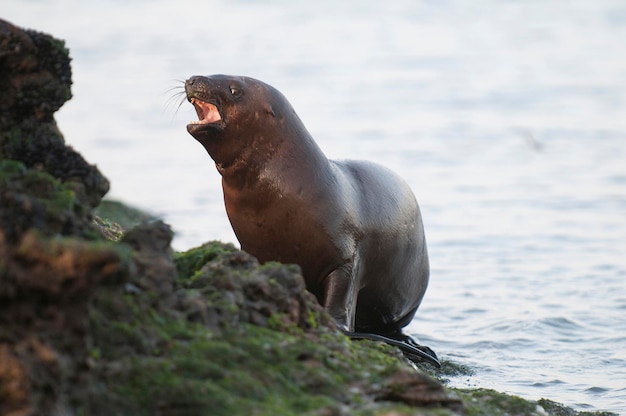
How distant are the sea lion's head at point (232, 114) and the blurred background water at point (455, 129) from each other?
205 centimetres

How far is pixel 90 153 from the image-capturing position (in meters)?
19.7

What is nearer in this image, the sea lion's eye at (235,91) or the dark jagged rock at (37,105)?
the dark jagged rock at (37,105)

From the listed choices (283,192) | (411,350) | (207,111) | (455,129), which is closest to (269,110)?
(207,111)

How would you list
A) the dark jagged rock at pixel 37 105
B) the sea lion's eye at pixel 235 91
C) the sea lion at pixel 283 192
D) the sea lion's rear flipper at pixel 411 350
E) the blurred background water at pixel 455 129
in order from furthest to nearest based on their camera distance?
the blurred background water at pixel 455 129 → the sea lion's eye at pixel 235 91 → the sea lion at pixel 283 192 → the sea lion's rear flipper at pixel 411 350 → the dark jagged rock at pixel 37 105

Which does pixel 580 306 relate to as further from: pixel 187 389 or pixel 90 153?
pixel 90 153

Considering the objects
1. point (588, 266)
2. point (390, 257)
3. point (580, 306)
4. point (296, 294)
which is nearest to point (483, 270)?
point (588, 266)

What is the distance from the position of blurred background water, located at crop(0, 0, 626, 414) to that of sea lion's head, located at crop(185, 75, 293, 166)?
2.05 m

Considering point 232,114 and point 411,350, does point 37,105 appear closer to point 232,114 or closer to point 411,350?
point 232,114

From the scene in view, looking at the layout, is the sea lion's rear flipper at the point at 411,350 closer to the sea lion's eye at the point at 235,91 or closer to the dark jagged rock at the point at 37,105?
the sea lion's eye at the point at 235,91

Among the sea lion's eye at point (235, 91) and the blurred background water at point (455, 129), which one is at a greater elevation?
→ the blurred background water at point (455, 129)

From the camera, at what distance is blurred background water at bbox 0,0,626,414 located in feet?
35.7

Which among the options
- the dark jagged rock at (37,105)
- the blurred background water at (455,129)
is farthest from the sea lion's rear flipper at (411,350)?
the dark jagged rock at (37,105)

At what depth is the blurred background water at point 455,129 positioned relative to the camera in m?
10.9

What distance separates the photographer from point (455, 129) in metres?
22.8
